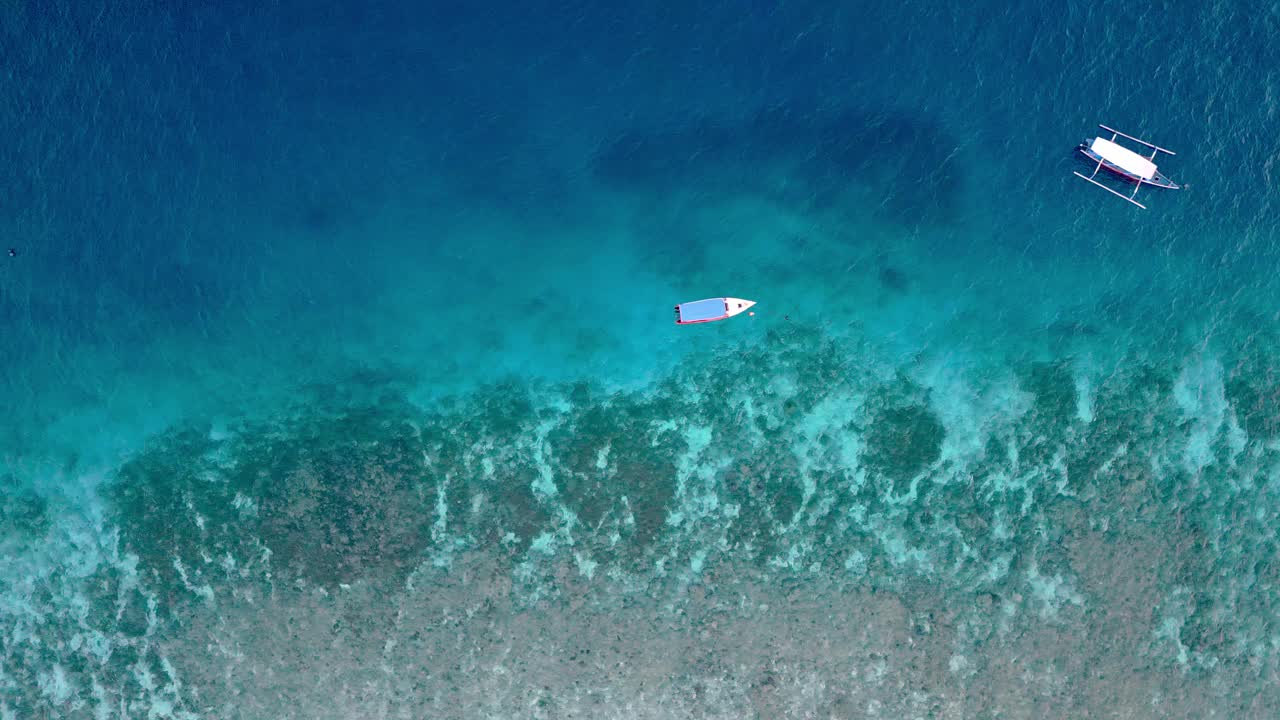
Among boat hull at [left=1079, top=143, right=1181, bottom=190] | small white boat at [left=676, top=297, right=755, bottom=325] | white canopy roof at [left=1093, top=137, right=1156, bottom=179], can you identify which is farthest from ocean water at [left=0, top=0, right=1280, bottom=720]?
white canopy roof at [left=1093, top=137, right=1156, bottom=179]

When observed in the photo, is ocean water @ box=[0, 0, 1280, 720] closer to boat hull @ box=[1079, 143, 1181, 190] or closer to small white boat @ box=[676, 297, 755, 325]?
boat hull @ box=[1079, 143, 1181, 190]

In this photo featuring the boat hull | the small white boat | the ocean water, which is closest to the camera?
the ocean water

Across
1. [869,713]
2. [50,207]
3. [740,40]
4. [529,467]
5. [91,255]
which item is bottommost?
[869,713]

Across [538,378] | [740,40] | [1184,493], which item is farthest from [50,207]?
[1184,493]

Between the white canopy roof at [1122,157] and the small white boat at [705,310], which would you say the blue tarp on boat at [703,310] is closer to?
the small white boat at [705,310]

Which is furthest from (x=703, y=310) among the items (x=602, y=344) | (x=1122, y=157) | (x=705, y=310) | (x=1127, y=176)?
(x=1127, y=176)

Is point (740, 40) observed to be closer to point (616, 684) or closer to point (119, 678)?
point (616, 684)
